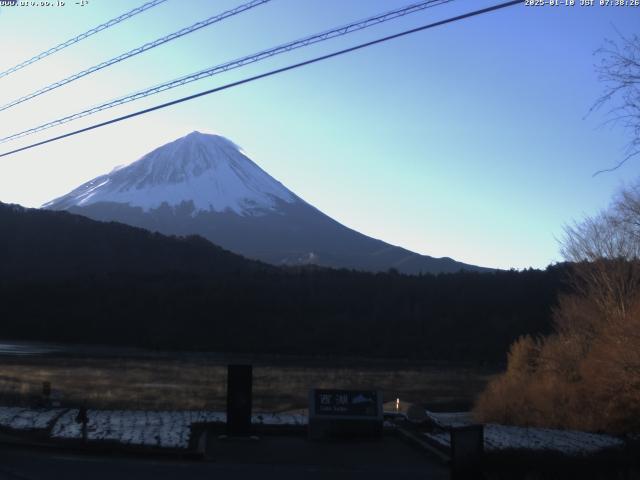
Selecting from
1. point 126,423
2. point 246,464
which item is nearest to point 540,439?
point 246,464

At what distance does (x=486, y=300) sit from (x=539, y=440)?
7658cm

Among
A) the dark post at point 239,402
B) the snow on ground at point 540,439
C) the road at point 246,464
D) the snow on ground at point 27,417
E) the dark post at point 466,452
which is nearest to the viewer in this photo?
the dark post at point 466,452

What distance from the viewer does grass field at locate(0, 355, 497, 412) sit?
99.1ft

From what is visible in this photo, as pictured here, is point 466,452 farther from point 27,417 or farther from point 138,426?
point 27,417

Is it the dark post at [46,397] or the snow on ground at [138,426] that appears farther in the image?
the dark post at [46,397]

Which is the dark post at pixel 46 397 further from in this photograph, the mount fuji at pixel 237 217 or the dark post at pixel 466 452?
the mount fuji at pixel 237 217

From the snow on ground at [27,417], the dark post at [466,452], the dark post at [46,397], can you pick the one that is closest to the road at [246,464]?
the snow on ground at [27,417]

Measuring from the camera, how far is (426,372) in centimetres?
5744

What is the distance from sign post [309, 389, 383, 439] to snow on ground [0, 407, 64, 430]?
553cm

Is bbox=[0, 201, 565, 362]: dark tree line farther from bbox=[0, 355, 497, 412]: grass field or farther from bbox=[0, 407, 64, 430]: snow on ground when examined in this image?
bbox=[0, 407, 64, 430]: snow on ground

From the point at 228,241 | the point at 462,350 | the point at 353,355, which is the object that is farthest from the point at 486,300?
the point at 228,241

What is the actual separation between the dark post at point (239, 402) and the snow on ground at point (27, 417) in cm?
377

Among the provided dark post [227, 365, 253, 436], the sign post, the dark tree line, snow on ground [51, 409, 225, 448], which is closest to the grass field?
snow on ground [51, 409, 225, 448]

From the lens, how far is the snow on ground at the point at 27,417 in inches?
650
